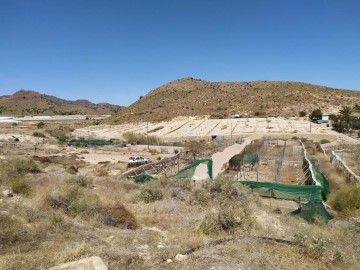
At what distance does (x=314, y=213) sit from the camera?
14.7 m

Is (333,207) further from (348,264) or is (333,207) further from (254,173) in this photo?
(254,173)

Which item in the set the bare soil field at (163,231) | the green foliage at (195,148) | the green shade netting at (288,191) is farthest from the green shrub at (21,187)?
the green foliage at (195,148)

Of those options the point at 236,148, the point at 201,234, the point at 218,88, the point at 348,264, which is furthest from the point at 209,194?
the point at 218,88

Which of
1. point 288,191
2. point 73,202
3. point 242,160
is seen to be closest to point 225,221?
point 73,202

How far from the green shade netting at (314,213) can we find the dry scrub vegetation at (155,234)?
20.1 inches

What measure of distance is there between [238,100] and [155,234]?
110m

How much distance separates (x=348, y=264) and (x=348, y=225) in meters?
4.11

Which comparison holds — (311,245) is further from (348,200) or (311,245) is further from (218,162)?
(218,162)

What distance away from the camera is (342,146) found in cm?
4862

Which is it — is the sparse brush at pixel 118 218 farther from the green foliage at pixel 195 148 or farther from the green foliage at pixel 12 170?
the green foliage at pixel 195 148

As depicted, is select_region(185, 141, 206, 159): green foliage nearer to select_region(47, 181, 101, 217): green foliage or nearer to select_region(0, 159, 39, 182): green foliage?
select_region(0, 159, 39, 182): green foliage

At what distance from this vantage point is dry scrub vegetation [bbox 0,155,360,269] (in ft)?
27.1

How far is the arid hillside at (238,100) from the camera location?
4008 inches

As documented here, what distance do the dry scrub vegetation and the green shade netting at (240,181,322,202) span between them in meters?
4.91
